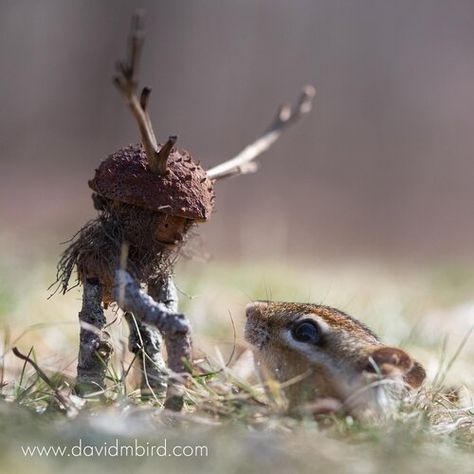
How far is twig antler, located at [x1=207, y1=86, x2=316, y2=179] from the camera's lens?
3.57 meters

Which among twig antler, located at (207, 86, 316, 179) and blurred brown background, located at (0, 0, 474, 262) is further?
blurred brown background, located at (0, 0, 474, 262)

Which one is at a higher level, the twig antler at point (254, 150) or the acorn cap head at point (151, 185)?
the twig antler at point (254, 150)

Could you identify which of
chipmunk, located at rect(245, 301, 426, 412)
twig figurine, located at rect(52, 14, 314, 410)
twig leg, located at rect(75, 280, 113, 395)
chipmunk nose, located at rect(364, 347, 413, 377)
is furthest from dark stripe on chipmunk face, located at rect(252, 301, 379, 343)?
twig leg, located at rect(75, 280, 113, 395)

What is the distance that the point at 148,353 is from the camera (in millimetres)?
3324

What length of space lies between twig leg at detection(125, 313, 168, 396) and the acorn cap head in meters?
0.46

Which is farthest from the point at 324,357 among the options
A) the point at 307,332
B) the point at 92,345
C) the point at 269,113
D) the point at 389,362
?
the point at 269,113

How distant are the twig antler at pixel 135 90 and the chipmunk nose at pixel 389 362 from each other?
0.96 meters

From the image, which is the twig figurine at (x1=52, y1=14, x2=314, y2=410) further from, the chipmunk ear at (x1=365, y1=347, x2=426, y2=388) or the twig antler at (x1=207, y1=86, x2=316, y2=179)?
the chipmunk ear at (x1=365, y1=347, x2=426, y2=388)

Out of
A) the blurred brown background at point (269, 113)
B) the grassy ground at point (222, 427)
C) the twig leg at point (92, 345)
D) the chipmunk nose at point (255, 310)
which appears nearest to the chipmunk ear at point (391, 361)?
the grassy ground at point (222, 427)

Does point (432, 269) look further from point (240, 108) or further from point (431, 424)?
point (240, 108)

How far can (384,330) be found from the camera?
17.6 ft

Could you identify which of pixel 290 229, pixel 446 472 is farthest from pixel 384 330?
pixel 290 229

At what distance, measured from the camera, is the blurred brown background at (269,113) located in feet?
48.5

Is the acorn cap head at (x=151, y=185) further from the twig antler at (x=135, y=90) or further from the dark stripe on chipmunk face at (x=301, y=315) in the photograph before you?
the dark stripe on chipmunk face at (x=301, y=315)
